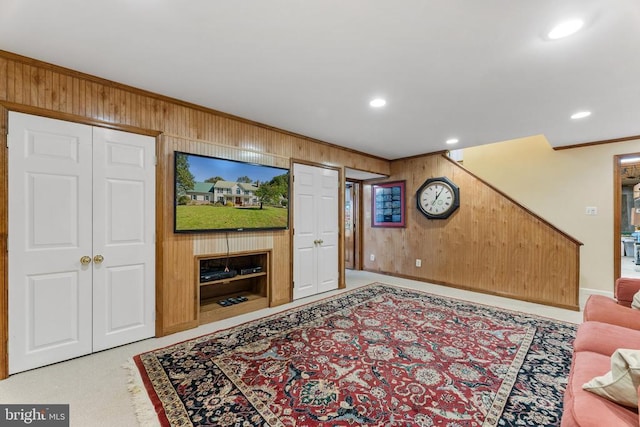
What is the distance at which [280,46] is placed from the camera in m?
1.93

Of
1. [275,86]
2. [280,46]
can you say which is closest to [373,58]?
[280,46]

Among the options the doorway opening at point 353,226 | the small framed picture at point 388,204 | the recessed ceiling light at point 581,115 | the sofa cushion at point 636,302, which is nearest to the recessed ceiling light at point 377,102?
the recessed ceiling light at point 581,115

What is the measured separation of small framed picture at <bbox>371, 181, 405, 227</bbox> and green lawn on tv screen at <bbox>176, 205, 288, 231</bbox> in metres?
2.70

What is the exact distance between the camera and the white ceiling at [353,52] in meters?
1.59

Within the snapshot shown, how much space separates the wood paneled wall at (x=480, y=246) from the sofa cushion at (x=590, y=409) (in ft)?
10.5

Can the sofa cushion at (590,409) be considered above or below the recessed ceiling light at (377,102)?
below

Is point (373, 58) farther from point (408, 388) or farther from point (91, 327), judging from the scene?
point (91, 327)

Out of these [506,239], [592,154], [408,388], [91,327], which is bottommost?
[408,388]

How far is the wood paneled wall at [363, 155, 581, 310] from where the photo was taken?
3875mm

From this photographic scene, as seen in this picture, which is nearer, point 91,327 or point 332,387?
point 332,387

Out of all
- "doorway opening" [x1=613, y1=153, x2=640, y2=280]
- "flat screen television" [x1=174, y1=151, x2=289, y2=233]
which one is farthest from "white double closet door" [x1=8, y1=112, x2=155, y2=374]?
"doorway opening" [x1=613, y1=153, x2=640, y2=280]

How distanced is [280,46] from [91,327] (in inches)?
110

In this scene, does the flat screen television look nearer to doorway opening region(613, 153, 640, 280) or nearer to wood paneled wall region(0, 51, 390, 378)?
wood paneled wall region(0, 51, 390, 378)

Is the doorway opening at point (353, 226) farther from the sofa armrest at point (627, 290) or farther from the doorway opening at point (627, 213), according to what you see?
the sofa armrest at point (627, 290)
